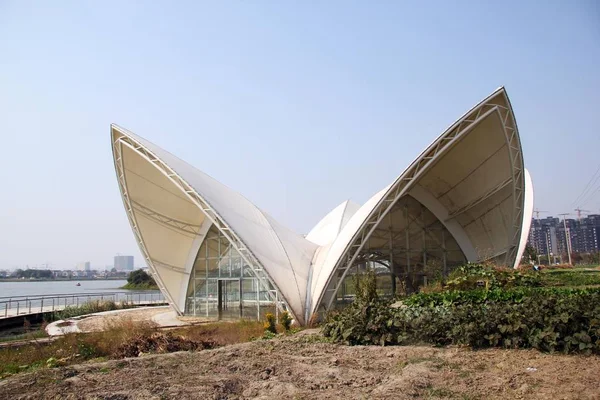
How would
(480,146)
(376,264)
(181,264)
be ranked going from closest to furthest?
(480,146), (376,264), (181,264)

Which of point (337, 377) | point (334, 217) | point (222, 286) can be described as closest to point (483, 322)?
point (337, 377)

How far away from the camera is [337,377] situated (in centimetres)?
712

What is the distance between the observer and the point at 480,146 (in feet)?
64.0

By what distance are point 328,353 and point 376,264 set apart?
40.2 feet

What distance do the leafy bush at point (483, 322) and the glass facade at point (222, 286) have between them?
953 centimetres

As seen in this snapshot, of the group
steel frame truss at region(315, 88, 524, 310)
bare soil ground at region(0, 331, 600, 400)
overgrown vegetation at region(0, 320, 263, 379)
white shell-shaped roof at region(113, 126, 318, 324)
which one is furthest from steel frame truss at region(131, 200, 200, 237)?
bare soil ground at region(0, 331, 600, 400)

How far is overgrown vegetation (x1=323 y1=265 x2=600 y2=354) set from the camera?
7.30 meters

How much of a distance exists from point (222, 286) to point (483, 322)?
51.1 feet

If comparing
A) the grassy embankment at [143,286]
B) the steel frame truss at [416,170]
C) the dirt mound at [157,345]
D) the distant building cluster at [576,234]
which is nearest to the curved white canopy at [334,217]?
the steel frame truss at [416,170]

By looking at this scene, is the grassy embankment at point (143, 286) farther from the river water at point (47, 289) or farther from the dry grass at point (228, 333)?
the dry grass at point (228, 333)

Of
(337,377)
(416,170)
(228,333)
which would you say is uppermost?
(416,170)

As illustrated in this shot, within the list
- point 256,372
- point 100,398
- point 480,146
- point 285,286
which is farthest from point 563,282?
point 100,398

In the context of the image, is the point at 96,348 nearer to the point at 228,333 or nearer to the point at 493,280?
the point at 228,333

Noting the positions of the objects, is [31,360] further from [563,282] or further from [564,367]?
[563,282]
